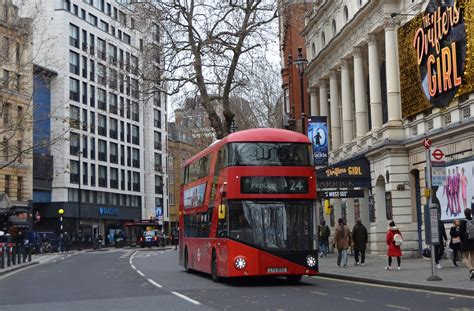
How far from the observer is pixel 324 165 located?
34719 mm

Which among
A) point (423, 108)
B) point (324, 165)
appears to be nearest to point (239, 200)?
point (423, 108)

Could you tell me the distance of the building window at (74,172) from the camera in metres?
79.2

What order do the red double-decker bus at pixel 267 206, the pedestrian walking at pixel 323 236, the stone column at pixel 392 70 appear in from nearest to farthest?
the red double-decker bus at pixel 267 206
the stone column at pixel 392 70
the pedestrian walking at pixel 323 236

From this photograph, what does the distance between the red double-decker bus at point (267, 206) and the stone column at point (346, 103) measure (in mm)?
19900

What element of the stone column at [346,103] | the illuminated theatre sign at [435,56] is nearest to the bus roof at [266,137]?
the illuminated theatre sign at [435,56]

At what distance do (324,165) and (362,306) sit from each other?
69.2ft

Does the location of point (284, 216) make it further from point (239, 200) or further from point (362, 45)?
point (362, 45)

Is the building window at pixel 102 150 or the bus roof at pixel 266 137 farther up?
the building window at pixel 102 150

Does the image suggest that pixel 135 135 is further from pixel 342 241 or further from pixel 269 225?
pixel 269 225

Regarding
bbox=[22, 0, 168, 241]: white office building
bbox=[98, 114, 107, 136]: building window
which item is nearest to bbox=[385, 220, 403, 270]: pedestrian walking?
bbox=[22, 0, 168, 241]: white office building

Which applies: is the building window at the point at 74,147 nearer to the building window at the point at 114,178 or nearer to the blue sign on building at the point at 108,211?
the blue sign on building at the point at 108,211

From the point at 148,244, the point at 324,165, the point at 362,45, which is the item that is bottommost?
the point at 148,244

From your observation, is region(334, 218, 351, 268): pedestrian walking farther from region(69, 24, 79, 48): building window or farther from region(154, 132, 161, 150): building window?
region(154, 132, 161, 150): building window

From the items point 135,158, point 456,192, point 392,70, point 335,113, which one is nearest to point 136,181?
point 135,158
